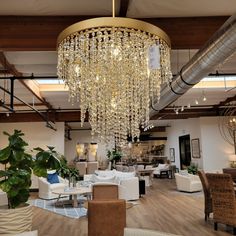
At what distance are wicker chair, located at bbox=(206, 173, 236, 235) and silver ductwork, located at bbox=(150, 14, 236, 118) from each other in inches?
70.3

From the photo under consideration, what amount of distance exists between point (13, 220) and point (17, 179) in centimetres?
53

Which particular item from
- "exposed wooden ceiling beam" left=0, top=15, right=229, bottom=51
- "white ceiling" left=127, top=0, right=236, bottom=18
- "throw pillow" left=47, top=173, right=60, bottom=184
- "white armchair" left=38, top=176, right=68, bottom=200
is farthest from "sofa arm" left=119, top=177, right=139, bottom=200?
"white ceiling" left=127, top=0, right=236, bottom=18

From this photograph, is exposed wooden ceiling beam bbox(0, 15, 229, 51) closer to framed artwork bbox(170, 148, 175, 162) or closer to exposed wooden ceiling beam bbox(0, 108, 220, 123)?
exposed wooden ceiling beam bbox(0, 108, 220, 123)

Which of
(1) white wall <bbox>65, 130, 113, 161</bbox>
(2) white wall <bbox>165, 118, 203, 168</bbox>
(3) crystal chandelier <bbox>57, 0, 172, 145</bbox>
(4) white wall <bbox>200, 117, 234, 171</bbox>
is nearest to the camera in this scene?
(3) crystal chandelier <bbox>57, 0, 172, 145</bbox>

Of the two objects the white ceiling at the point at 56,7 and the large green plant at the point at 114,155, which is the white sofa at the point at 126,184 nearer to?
the white ceiling at the point at 56,7

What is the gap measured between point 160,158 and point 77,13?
55.2 feet

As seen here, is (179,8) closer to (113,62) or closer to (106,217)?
(113,62)

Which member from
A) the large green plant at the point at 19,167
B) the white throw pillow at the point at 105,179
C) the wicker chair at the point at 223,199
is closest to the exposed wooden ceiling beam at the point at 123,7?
the large green plant at the point at 19,167

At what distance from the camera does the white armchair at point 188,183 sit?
9.90 meters

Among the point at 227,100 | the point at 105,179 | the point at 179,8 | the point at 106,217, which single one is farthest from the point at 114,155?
the point at 179,8

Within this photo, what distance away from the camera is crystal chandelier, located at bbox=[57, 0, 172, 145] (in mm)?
2503

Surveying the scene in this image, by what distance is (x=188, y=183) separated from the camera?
993 cm

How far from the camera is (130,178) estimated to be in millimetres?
8867

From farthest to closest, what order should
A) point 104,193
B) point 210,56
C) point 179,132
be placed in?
point 179,132 → point 104,193 → point 210,56
